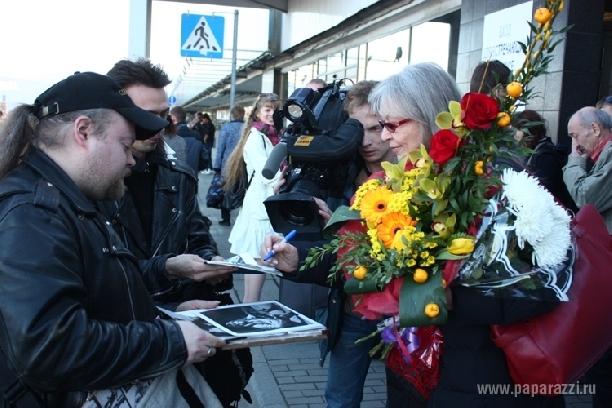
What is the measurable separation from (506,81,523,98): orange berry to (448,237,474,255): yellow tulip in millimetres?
407

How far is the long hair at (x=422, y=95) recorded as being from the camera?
230 centimetres

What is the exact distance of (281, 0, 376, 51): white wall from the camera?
1247 centimetres

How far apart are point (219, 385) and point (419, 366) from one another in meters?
0.72

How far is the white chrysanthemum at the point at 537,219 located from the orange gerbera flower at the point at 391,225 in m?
0.28

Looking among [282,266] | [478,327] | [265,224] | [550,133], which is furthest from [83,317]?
[550,133]

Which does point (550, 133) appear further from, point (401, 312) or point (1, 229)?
point (1, 229)

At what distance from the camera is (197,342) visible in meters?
1.90

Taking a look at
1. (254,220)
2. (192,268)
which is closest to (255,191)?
(254,220)

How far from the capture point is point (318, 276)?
2.54 metres

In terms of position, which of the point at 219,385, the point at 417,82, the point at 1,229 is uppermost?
Result: the point at 417,82

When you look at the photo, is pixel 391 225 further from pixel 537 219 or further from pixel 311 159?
pixel 311 159

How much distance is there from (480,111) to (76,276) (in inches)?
45.2

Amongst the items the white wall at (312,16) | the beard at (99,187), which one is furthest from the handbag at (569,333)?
the white wall at (312,16)

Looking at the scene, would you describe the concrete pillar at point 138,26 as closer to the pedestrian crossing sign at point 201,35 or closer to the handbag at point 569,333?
the pedestrian crossing sign at point 201,35
